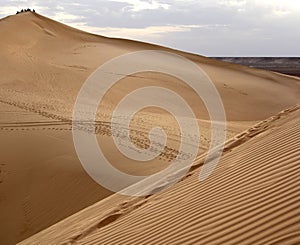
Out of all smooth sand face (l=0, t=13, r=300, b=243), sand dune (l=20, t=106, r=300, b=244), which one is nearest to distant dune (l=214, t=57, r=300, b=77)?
smooth sand face (l=0, t=13, r=300, b=243)

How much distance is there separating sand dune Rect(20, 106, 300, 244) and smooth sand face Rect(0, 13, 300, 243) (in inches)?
50.0

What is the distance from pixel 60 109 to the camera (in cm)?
1336

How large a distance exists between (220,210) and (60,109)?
10.1 m

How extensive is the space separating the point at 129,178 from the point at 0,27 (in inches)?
943

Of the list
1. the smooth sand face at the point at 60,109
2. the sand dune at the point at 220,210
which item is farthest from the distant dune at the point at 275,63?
the sand dune at the point at 220,210

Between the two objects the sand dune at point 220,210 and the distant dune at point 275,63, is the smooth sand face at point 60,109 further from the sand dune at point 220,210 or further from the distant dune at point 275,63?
the distant dune at point 275,63

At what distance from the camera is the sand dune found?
11.0ft

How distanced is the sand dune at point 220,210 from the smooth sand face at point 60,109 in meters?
1.27

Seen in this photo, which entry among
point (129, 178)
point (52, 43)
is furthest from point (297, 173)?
point (52, 43)

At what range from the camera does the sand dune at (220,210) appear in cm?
335

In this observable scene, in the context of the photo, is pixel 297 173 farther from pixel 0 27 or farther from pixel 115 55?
pixel 0 27

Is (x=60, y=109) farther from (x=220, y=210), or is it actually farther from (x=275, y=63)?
(x=275, y=63)

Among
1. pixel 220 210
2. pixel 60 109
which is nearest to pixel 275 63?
pixel 60 109

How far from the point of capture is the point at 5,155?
8.60 metres
